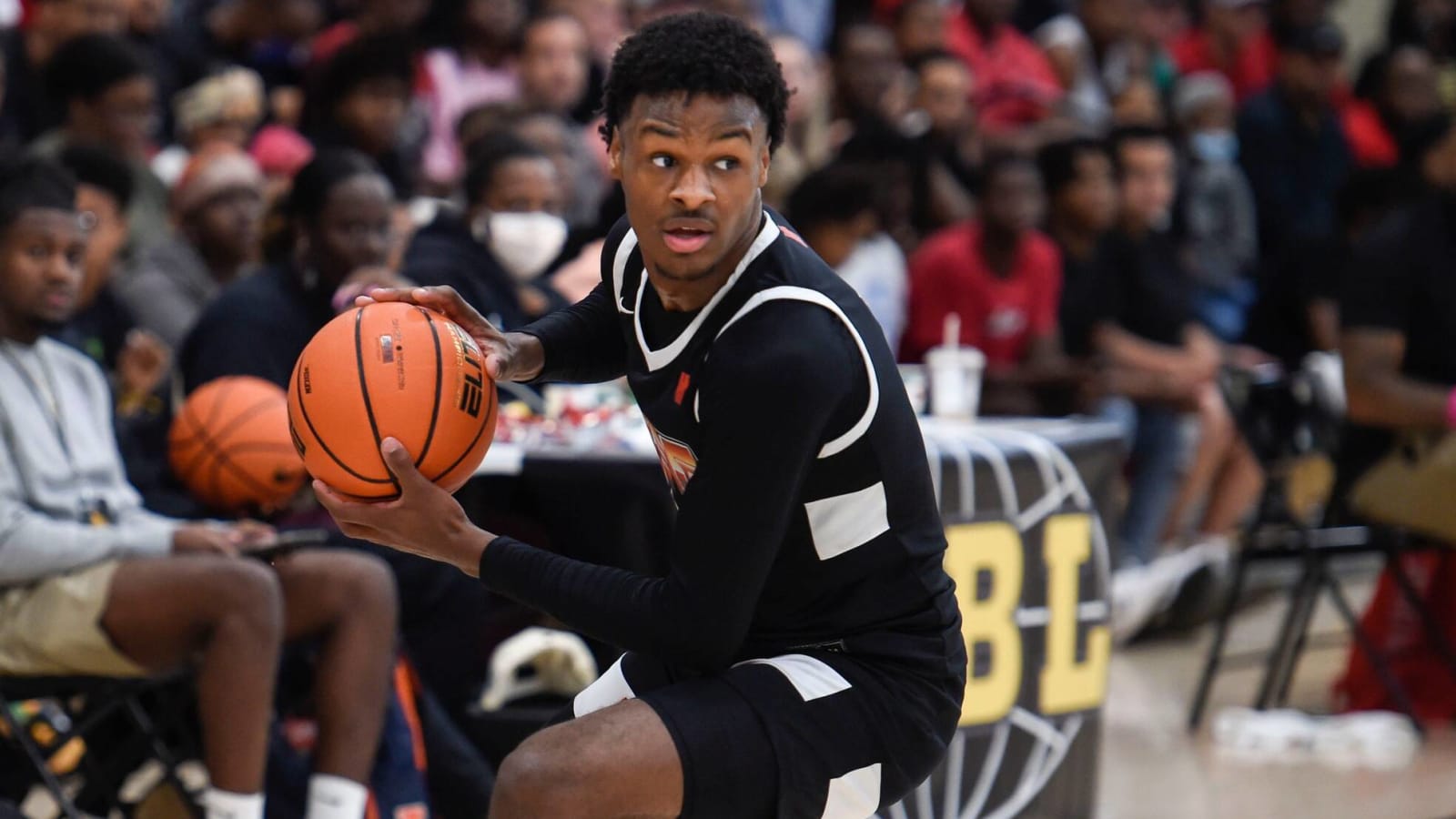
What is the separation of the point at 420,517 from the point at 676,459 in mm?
390

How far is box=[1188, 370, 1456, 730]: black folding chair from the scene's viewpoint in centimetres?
595

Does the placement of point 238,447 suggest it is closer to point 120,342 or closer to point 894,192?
point 120,342

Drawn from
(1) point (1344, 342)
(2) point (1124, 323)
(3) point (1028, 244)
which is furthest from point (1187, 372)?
(1) point (1344, 342)

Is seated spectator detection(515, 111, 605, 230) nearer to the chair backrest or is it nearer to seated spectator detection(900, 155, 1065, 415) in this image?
seated spectator detection(900, 155, 1065, 415)

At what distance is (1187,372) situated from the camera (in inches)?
295

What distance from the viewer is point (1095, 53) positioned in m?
10.5

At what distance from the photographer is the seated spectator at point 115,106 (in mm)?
6172

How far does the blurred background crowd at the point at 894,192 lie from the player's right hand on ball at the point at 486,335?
6.02 feet

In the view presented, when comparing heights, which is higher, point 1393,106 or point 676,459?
point 676,459

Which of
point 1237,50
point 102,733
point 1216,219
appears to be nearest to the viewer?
point 102,733

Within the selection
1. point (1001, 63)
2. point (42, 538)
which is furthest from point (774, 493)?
point (1001, 63)

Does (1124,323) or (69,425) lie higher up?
(69,425)

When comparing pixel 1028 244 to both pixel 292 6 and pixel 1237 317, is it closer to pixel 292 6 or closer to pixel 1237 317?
pixel 1237 317

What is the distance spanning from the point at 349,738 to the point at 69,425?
954mm
